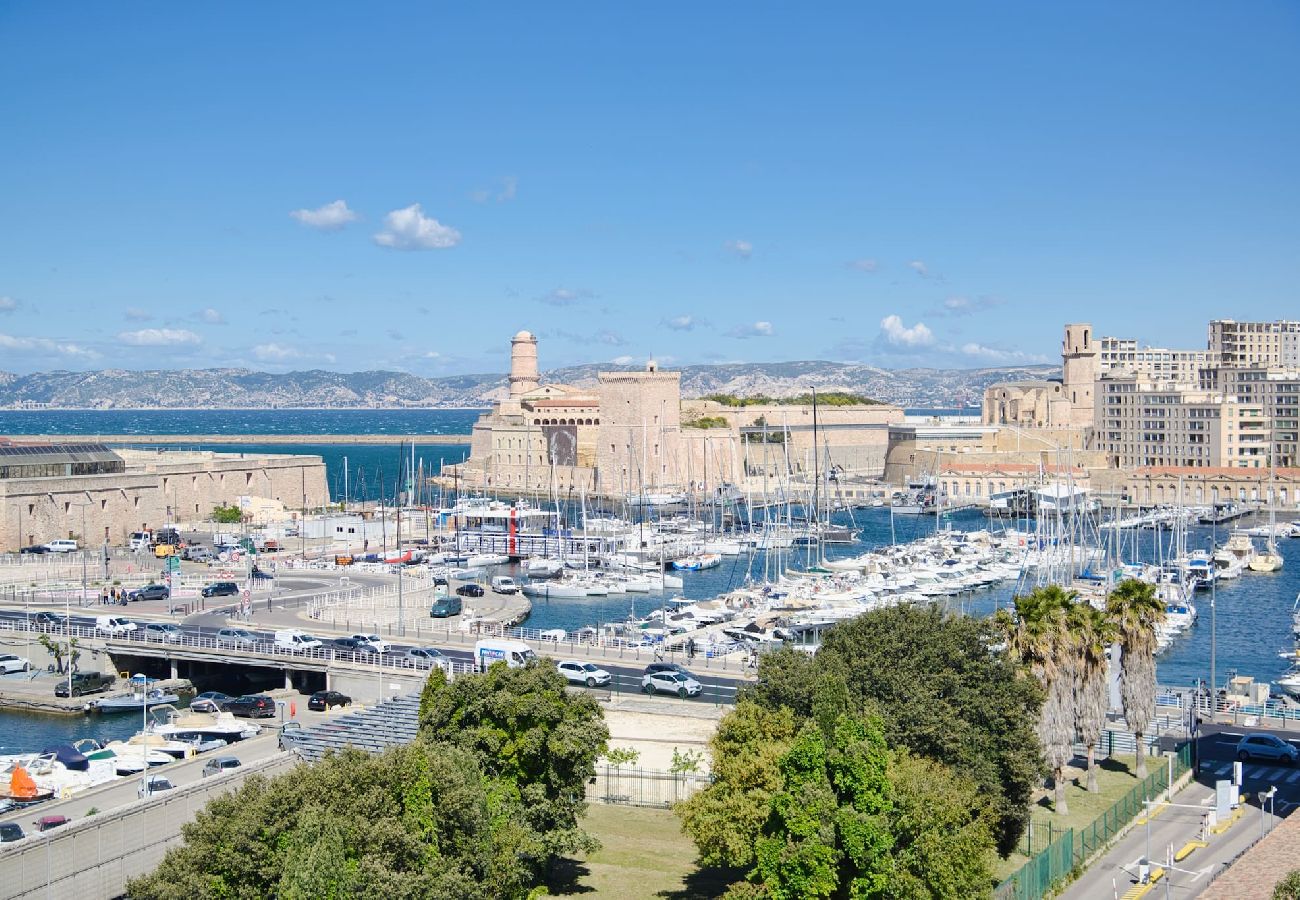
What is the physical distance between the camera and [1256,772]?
2152cm

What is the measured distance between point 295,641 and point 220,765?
10.2 meters

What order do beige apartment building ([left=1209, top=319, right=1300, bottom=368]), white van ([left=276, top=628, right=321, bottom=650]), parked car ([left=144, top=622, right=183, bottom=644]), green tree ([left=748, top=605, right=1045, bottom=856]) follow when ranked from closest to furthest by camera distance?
green tree ([left=748, top=605, right=1045, bottom=856]), white van ([left=276, top=628, right=321, bottom=650]), parked car ([left=144, top=622, right=183, bottom=644]), beige apartment building ([left=1209, top=319, right=1300, bottom=368])

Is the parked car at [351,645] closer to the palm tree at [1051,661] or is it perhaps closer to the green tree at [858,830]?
the palm tree at [1051,661]

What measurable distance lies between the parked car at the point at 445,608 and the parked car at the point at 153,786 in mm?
18909

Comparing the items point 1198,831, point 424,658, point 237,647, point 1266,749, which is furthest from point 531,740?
point 237,647

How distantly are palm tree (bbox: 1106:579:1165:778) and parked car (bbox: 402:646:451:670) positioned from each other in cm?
1269

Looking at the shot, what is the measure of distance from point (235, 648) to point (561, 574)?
19.9 metres

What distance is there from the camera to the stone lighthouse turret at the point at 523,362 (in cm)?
9994

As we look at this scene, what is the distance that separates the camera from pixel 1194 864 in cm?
1706

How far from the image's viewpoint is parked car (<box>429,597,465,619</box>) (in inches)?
1550

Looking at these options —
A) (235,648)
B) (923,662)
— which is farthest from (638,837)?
(235,648)

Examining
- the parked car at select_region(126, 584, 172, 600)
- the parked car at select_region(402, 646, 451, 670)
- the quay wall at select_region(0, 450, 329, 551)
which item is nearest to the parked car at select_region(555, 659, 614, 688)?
the parked car at select_region(402, 646, 451, 670)

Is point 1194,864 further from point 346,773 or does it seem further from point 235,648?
point 235,648

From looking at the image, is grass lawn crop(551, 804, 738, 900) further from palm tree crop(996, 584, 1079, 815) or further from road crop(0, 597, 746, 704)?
palm tree crop(996, 584, 1079, 815)
